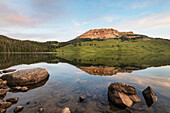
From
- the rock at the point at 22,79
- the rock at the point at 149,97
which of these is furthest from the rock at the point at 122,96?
the rock at the point at 22,79

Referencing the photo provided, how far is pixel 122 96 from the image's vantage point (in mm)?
10227

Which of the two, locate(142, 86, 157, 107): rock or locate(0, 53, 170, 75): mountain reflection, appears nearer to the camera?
locate(142, 86, 157, 107): rock

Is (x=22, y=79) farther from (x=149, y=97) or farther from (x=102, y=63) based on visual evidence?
(x=102, y=63)

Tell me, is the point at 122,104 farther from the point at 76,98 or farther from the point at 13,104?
the point at 13,104

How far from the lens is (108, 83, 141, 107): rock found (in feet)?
31.5

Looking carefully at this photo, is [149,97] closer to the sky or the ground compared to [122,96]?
closer to the ground

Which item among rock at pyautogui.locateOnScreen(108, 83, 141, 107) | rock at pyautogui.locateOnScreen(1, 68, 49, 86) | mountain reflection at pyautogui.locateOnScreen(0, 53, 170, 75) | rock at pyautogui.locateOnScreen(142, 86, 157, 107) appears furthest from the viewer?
mountain reflection at pyautogui.locateOnScreen(0, 53, 170, 75)

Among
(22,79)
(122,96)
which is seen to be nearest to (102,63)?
(122,96)

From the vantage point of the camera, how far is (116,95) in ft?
34.1

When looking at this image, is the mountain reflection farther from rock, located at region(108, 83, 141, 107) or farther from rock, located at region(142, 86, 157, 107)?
rock, located at region(142, 86, 157, 107)

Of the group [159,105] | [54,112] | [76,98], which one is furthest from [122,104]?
[54,112]

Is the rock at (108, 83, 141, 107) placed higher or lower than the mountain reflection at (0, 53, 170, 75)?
higher

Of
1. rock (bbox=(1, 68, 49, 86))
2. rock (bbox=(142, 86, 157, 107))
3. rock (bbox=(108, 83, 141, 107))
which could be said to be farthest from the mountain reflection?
rock (bbox=(1, 68, 49, 86))

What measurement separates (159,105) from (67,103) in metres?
10.0
